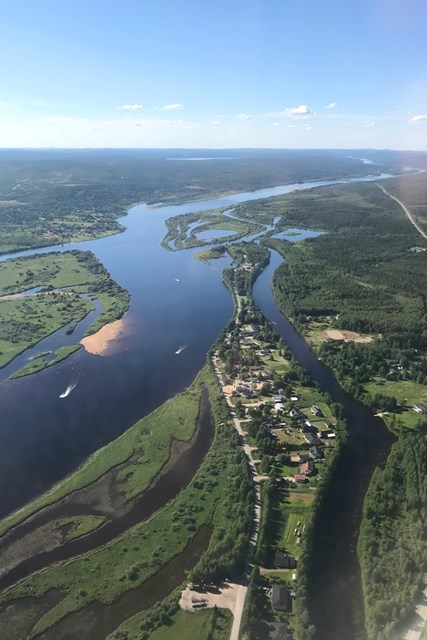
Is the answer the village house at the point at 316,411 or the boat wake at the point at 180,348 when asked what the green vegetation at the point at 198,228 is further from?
the village house at the point at 316,411

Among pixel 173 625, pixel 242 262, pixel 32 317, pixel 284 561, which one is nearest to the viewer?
pixel 173 625

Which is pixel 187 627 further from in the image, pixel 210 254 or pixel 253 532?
pixel 210 254

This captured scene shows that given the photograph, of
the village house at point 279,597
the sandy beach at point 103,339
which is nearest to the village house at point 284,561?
the village house at point 279,597

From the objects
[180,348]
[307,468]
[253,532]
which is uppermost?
[180,348]

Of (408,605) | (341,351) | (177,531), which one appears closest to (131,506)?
(177,531)

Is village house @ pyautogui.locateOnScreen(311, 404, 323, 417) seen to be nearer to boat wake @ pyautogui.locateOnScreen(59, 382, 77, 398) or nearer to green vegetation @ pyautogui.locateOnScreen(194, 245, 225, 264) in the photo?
boat wake @ pyautogui.locateOnScreen(59, 382, 77, 398)

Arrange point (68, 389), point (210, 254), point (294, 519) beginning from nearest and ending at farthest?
point (294, 519) → point (68, 389) → point (210, 254)

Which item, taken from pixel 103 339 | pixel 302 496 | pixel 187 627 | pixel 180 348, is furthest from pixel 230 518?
pixel 103 339
